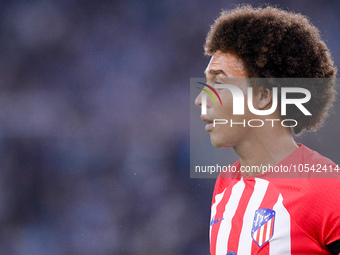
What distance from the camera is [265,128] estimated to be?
5.55ft

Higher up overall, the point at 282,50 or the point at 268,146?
the point at 282,50

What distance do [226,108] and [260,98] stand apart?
138mm

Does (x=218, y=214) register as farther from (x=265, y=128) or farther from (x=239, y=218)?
(x=265, y=128)

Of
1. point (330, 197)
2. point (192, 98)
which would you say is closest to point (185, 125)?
point (192, 98)

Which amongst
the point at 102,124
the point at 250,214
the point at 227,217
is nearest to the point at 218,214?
the point at 227,217

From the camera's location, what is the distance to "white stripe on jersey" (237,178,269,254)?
1.61m

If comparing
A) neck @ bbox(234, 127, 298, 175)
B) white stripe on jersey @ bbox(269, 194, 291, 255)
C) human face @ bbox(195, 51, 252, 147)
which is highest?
human face @ bbox(195, 51, 252, 147)

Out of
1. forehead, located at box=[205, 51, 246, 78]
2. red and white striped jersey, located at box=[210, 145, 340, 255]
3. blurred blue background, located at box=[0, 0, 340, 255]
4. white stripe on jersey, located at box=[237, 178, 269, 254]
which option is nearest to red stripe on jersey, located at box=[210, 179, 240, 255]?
red and white striped jersey, located at box=[210, 145, 340, 255]

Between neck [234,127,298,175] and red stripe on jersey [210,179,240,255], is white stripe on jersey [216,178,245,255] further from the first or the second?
neck [234,127,298,175]

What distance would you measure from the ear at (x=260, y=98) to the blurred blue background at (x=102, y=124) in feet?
11.3

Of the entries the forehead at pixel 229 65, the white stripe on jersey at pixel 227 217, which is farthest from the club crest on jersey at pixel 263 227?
the forehead at pixel 229 65

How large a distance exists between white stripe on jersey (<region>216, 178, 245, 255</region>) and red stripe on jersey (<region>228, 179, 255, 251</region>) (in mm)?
20

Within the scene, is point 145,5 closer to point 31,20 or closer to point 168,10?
point 168,10

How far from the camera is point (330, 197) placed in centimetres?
145
